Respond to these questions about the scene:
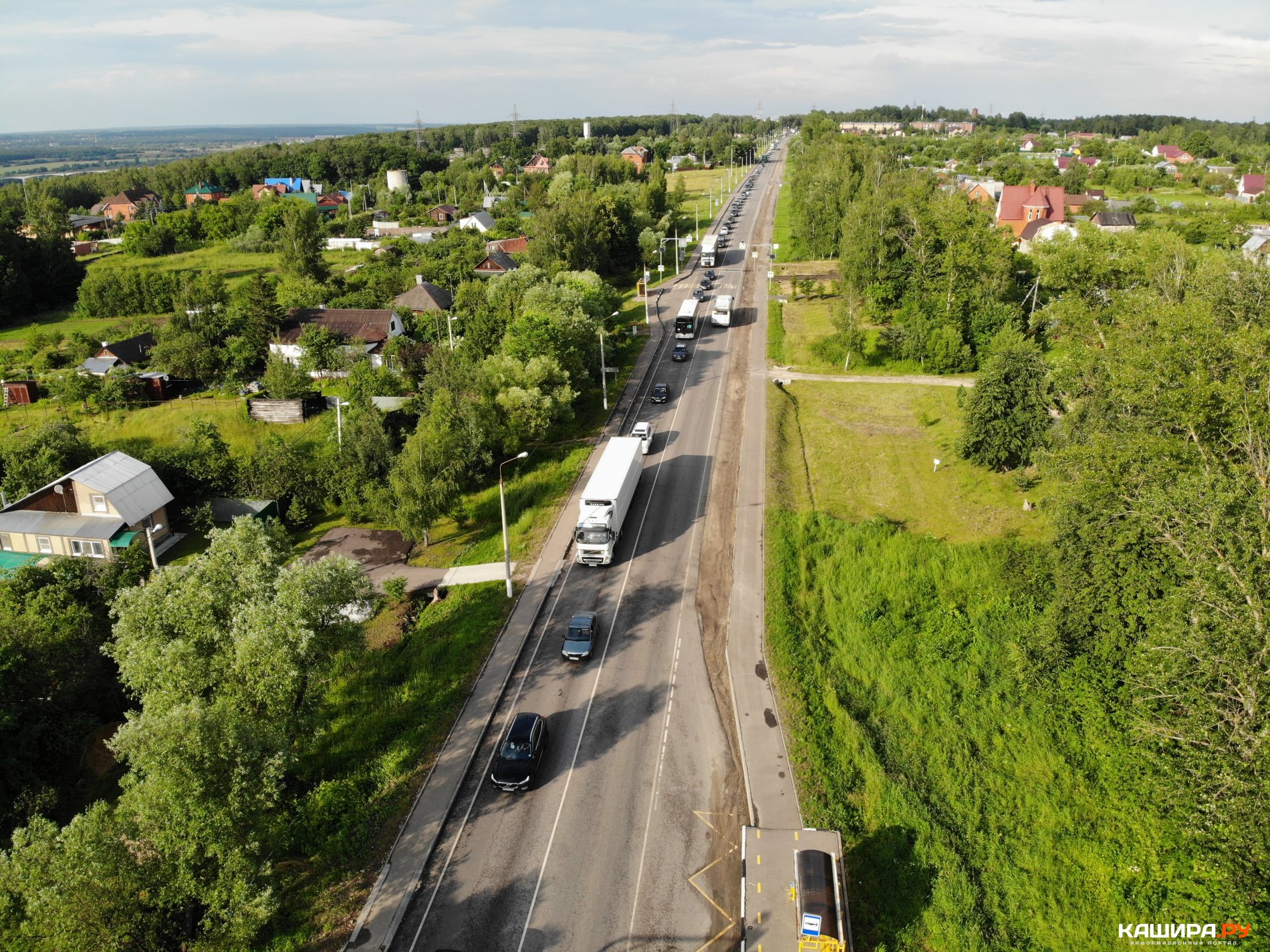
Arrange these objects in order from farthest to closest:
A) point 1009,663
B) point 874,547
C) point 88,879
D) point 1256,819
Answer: point 874,547 → point 1009,663 → point 1256,819 → point 88,879

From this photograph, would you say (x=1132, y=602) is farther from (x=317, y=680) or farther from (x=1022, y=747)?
(x=317, y=680)

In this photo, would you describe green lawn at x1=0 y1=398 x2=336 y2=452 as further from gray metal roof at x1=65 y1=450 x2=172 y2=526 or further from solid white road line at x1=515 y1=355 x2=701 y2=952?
solid white road line at x1=515 y1=355 x2=701 y2=952

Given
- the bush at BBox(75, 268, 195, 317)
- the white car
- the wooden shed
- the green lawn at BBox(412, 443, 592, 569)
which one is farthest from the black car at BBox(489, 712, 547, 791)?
the bush at BBox(75, 268, 195, 317)

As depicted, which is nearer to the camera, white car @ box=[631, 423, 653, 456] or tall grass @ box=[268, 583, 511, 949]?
tall grass @ box=[268, 583, 511, 949]

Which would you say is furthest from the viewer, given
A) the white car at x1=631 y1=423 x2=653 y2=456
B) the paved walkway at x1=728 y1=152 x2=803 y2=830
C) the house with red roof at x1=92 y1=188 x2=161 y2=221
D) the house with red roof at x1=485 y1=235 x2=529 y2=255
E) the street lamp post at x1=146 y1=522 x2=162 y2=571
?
the house with red roof at x1=92 y1=188 x2=161 y2=221

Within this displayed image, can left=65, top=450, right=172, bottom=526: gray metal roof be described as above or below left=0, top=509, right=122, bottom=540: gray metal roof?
above

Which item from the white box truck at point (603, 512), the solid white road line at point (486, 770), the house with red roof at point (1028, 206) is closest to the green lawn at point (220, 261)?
the white box truck at point (603, 512)

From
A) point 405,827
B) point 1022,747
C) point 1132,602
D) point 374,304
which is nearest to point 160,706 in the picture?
point 405,827
